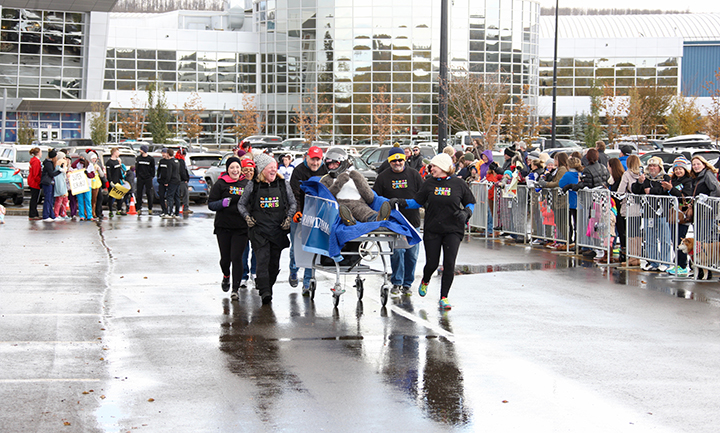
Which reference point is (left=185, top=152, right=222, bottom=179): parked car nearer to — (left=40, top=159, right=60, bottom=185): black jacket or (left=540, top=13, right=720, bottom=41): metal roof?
(left=40, top=159, right=60, bottom=185): black jacket

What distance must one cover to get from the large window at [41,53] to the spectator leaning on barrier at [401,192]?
5495 centimetres

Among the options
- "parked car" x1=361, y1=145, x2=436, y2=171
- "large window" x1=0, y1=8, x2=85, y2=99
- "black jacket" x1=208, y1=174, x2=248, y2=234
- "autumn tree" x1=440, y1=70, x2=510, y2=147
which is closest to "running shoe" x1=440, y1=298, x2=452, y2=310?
"black jacket" x1=208, y1=174, x2=248, y2=234

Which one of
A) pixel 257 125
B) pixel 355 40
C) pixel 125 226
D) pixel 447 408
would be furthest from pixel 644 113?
pixel 447 408

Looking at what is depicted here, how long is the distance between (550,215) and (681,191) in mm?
3661

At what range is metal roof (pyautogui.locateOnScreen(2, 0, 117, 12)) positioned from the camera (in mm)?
58656

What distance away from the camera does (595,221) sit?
15312 millimetres

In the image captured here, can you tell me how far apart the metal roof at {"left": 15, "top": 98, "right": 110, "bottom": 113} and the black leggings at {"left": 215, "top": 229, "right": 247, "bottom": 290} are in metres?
52.1

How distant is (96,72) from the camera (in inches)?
2457

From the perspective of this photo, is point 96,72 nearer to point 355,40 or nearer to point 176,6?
point 355,40

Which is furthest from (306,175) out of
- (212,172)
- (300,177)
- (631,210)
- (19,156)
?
(19,156)

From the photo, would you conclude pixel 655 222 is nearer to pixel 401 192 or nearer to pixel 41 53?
pixel 401 192

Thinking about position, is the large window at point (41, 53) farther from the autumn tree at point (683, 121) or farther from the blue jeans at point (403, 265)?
the blue jeans at point (403, 265)

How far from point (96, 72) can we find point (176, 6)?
106291 mm

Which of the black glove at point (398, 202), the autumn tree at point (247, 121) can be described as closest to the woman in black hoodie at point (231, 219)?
the black glove at point (398, 202)
